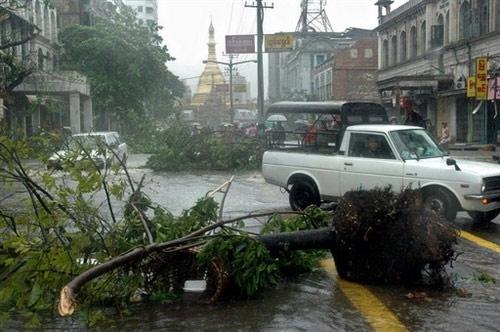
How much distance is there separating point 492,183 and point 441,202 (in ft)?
2.60

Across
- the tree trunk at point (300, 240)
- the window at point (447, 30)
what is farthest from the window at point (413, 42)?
the tree trunk at point (300, 240)

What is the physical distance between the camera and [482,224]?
10.3 metres

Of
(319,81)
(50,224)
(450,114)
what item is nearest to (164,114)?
(319,81)

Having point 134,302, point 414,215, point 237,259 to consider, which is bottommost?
point 134,302

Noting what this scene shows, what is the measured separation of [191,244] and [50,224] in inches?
49.8

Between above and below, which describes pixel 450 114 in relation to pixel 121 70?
below

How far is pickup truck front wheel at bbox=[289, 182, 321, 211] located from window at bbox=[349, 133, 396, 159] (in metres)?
1.03

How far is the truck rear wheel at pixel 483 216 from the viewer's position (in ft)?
33.7

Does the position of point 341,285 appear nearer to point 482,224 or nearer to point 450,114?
point 482,224

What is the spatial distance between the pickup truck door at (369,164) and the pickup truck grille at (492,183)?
1.27 meters

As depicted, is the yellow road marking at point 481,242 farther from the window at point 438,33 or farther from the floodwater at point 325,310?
the window at point 438,33

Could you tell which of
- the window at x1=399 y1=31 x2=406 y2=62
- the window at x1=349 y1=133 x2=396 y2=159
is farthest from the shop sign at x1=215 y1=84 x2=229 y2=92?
the window at x1=349 y1=133 x2=396 y2=159

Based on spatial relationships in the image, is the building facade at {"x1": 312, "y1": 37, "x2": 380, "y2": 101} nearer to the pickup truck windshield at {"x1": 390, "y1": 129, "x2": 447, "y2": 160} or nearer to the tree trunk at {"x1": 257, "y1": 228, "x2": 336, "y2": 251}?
the pickup truck windshield at {"x1": 390, "y1": 129, "x2": 447, "y2": 160}

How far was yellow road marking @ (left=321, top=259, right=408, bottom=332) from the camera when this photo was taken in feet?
17.5
